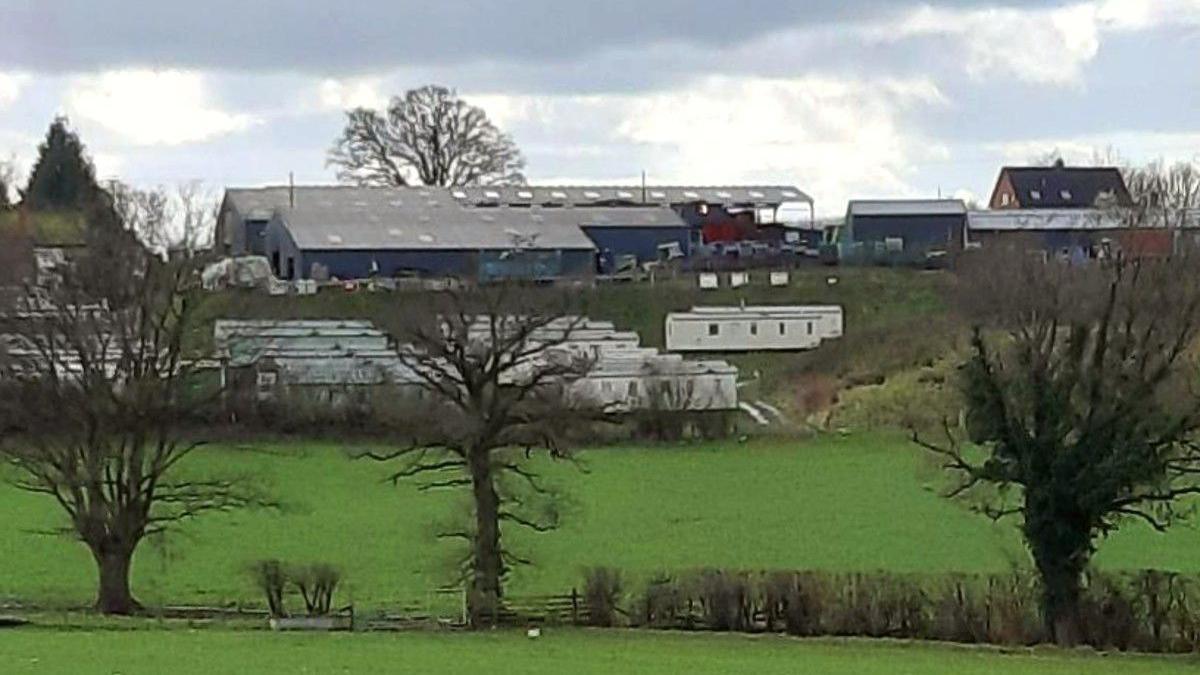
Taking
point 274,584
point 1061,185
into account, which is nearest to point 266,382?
point 274,584

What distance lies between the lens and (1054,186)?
354 ft

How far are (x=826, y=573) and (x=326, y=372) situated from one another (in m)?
30.7

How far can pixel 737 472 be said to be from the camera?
1994 inches

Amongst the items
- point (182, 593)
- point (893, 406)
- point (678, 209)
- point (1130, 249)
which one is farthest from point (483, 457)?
point (678, 209)

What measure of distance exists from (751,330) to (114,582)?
41.3 m

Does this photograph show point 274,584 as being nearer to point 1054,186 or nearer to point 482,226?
point 482,226

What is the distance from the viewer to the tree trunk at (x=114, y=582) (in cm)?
3203

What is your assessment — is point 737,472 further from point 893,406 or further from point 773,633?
point 773,633

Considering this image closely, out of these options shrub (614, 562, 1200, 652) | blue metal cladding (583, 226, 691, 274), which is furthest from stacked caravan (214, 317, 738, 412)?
blue metal cladding (583, 226, 691, 274)

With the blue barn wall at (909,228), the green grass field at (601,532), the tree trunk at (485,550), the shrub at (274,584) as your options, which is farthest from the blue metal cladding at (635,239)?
the shrub at (274,584)

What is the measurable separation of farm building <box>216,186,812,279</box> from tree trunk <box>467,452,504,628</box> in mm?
43222

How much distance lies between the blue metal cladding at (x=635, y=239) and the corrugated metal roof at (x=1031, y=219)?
1261 cm

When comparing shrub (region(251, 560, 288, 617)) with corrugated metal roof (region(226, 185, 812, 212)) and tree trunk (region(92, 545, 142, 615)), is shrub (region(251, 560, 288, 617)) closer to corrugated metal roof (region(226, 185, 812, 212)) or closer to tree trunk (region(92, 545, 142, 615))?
tree trunk (region(92, 545, 142, 615))

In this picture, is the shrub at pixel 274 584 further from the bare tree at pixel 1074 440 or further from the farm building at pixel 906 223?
the farm building at pixel 906 223
